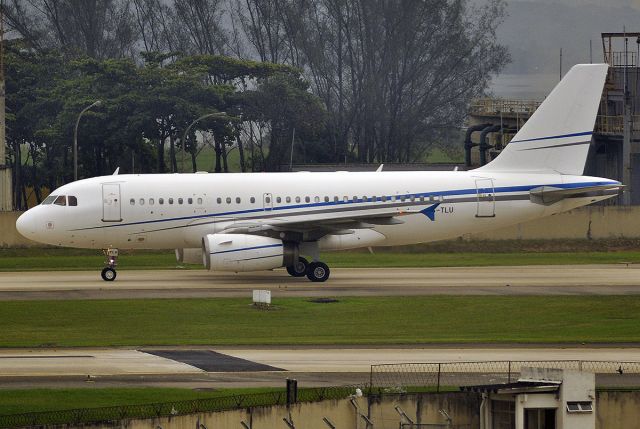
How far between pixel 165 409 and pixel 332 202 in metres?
29.5

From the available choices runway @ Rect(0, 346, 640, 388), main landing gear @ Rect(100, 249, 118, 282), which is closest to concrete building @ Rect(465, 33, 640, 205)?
main landing gear @ Rect(100, 249, 118, 282)

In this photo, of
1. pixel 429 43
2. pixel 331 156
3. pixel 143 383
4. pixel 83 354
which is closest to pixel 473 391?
pixel 143 383

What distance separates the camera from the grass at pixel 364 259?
63.9m


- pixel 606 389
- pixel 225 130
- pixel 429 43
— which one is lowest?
pixel 606 389

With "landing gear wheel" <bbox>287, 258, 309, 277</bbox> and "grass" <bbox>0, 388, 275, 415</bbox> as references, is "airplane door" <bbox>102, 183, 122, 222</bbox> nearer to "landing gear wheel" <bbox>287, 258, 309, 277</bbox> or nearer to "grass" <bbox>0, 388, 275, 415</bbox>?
"landing gear wheel" <bbox>287, 258, 309, 277</bbox>

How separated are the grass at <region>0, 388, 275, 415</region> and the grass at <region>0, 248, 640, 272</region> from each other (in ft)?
110

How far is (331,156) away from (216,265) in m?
64.4

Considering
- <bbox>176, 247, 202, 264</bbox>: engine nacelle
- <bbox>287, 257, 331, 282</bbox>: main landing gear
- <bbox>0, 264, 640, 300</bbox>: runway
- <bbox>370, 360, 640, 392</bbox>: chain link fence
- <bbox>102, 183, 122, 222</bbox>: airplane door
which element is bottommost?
<bbox>370, 360, 640, 392</bbox>: chain link fence

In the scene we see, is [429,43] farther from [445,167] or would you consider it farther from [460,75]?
[445,167]

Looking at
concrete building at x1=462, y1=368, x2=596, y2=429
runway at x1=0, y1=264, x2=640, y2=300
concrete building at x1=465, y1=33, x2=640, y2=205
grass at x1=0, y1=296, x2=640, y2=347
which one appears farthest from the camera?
concrete building at x1=465, y1=33, x2=640, y2=205

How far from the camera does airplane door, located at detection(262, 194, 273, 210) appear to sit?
2196 inches

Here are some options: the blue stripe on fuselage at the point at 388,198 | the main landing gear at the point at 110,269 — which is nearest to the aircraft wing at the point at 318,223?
the blue stripe on fuselage at the point at 388,198

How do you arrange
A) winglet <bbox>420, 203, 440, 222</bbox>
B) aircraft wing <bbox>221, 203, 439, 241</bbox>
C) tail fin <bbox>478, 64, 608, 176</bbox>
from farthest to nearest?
tail fin <bbox>478, 64, 608, 176</bbox>, winglet <bbox>420, 203, 440, 222</bbox>, aircraft wing <bbox>221, 203, 439, 241</bbox>

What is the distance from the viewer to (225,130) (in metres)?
106
